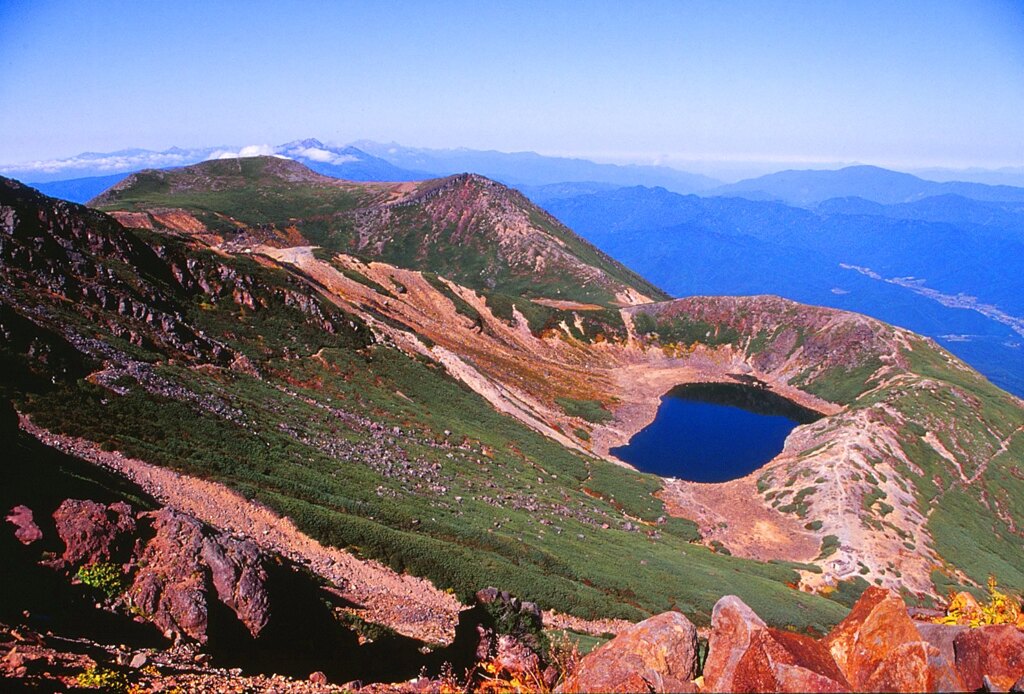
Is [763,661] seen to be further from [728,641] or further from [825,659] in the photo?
[825,659]

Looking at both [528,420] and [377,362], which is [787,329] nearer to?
[528,420]

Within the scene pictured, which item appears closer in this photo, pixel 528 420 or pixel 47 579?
pixel 47 579

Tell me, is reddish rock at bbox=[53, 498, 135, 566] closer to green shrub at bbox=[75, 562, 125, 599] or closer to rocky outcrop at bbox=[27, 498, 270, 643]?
rocky outcrop at bbox=[27, 498, 270, 643]

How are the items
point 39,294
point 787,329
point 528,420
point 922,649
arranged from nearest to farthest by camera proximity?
point 922,649 < point 39,294 < point 528,420 < point 787,329

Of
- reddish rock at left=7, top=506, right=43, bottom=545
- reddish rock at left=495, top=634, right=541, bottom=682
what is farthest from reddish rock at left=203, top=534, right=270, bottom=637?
reddish rock at left=495, top=634, right=541, bottom=682

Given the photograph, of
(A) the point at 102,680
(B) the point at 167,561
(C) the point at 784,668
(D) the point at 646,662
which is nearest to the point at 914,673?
(C) the point at 784,668

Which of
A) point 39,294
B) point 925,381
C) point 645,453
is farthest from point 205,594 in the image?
point 925,381

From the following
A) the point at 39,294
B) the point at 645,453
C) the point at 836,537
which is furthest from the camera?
the point at 645,453
